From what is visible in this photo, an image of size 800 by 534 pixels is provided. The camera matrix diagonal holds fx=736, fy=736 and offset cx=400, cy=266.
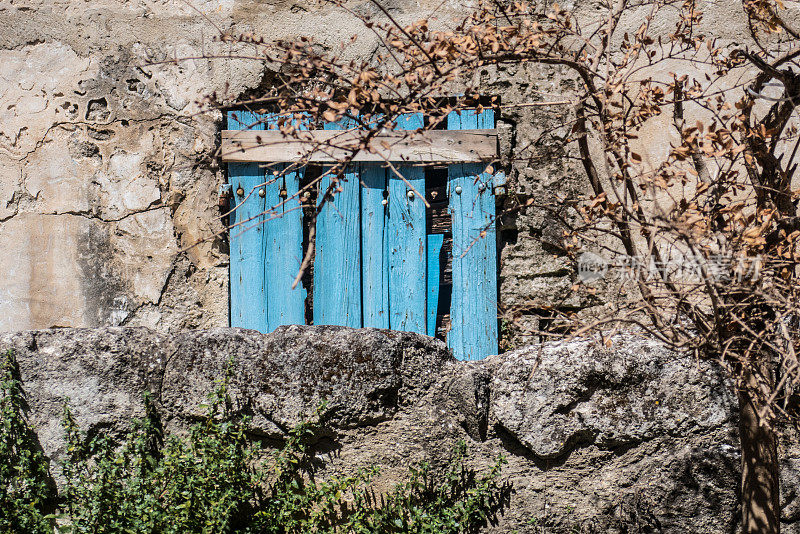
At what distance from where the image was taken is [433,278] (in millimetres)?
3639

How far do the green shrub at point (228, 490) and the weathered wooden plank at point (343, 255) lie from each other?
1.00m

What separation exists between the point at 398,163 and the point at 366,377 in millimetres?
1254

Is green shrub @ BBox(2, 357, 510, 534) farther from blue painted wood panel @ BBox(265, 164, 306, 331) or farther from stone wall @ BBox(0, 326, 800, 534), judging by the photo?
blue painted wood panel @ BBox(265, 164, 306, 331)

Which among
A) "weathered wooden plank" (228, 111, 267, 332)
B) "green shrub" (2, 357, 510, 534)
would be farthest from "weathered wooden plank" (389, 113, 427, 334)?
"green shrub" (2, 357, 510, 534)

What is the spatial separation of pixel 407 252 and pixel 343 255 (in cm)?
31

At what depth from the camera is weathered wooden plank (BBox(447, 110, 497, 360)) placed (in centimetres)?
356

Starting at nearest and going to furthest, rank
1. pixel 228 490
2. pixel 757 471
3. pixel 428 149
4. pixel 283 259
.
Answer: pixel 757 471
pixel 228 490
pixel 428 149
pixel 283 259

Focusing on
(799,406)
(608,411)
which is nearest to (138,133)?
(608,411)

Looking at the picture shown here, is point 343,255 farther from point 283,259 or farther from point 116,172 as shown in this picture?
point 116,172

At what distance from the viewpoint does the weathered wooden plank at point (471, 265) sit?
3.56 meters

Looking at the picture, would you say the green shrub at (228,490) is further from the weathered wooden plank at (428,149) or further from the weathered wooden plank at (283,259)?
the weathered wooden plank at (428,149)

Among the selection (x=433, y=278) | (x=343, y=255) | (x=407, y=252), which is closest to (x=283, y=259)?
(x=343, y=255)

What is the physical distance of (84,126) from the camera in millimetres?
3654

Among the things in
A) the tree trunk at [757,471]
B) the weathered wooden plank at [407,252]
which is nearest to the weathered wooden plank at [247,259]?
the weathered wooden plank at [407,252]
